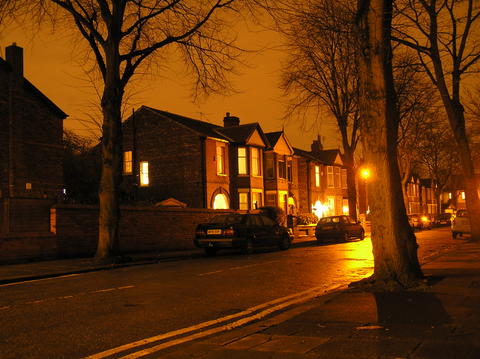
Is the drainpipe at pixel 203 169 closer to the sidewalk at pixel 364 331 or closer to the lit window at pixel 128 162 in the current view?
the lit window at pixel 128 162

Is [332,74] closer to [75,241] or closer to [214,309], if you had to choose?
[75,241]

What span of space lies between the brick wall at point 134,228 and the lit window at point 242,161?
415 inches

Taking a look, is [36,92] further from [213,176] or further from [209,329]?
[209,329]

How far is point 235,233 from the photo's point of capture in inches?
770

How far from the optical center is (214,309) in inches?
332

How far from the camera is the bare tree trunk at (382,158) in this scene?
9586 millimetres

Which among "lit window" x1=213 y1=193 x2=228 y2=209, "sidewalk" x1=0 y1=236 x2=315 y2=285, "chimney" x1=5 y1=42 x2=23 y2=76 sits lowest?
"sidewalk" x1=0 y1=236 x2=315 y2=285

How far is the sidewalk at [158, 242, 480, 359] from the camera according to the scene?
5477mm

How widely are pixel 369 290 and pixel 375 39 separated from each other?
4.68 meters

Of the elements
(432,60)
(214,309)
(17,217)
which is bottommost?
(214,309)

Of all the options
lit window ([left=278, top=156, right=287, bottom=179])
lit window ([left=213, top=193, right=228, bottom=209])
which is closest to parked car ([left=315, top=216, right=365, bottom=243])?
lit window ([left=213, top=193, right=228, bottom=209])

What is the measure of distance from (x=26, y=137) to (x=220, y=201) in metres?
13.4

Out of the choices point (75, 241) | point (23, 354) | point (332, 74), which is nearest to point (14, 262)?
point (75, 241)

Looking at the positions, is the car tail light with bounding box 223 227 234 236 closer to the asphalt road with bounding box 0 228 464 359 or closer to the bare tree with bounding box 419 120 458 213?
the asphalt road with bounding box 0 228 464 359
